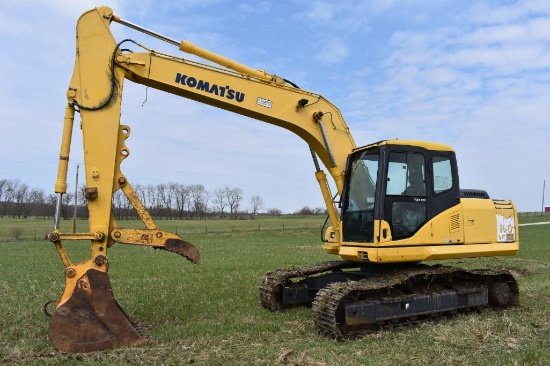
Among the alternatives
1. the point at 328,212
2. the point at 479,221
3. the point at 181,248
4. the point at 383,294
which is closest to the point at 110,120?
the point at 181,248

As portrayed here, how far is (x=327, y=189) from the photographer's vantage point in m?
10.0

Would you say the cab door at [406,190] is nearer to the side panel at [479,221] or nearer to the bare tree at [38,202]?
the side panel at [479,221]

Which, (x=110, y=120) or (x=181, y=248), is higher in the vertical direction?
(x=110, y=120)

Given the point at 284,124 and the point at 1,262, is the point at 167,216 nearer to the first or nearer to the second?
the point at 1,262

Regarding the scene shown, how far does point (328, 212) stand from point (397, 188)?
1.51m

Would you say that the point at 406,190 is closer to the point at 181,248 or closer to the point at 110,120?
the point at 181,248

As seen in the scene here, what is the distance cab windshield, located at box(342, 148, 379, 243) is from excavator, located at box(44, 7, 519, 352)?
2 centimetres

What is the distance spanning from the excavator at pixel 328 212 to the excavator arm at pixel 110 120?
0.06 feet

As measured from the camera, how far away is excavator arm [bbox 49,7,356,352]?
284 inches

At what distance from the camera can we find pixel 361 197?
940 centimetres

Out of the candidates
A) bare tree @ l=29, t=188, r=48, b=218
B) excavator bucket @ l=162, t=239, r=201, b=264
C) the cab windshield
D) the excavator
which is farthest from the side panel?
bare tree @ l=29, t=188, r=48, b=218

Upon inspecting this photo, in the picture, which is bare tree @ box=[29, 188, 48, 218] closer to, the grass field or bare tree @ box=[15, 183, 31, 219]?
bare tree @ box=[15, 183, 31, 219]

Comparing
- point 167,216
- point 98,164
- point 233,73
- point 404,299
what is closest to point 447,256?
point 404,299

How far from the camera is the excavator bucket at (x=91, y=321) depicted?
7.02 meters
